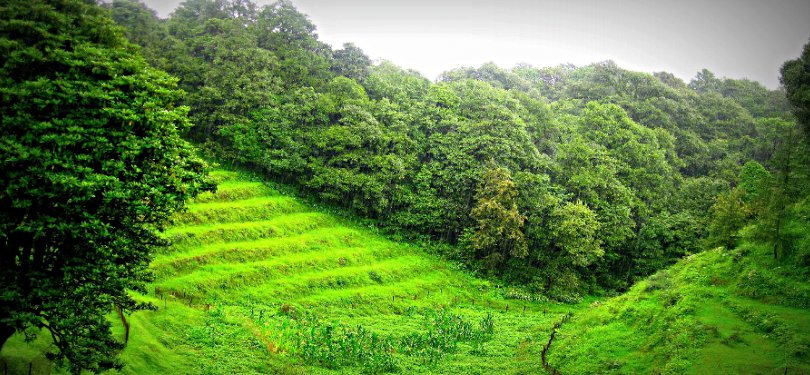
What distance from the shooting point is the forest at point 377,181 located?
15.3 m

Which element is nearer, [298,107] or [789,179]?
[789,179]

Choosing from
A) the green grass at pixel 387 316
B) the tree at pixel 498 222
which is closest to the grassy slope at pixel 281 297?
the green grass at pixel 387 316

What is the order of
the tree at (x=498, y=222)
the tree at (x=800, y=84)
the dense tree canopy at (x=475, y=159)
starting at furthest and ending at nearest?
the dense tree canopy at (x=475, y=159), the tree at (x=498, y=222), the tree at (x=800, y=84)

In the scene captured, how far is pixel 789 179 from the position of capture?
28.3m

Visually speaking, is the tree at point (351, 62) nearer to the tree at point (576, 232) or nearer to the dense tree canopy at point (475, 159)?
the dense tree canopy at point (475, 159)

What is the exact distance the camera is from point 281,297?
36375 mm

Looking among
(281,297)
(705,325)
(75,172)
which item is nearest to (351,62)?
(281,297)

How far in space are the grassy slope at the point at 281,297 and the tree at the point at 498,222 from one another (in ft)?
14.2

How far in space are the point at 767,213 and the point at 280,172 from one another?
1915 inches

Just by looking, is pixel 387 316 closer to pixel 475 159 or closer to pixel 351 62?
pixel 475 159

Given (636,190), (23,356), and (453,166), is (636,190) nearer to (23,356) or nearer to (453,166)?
(453,166)

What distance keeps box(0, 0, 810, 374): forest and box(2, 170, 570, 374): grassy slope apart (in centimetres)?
39

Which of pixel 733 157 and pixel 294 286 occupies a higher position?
pixel 733 157

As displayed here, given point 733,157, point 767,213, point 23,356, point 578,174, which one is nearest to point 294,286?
point 23,356
